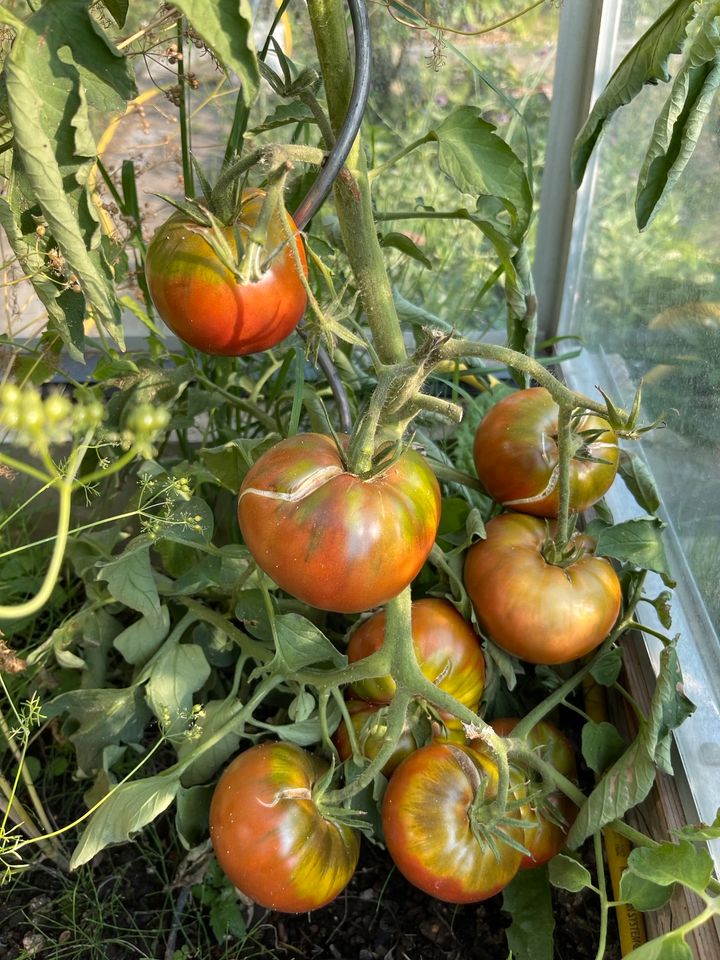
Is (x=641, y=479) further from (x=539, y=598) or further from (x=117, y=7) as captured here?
(x=117, y=7)

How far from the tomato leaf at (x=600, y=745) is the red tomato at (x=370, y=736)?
17 centimetres

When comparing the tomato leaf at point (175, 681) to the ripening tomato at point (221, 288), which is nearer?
the ripening tomato at point (221, 288)

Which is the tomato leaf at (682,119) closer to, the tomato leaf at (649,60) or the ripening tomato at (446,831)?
the tomato leaf at (649,60)

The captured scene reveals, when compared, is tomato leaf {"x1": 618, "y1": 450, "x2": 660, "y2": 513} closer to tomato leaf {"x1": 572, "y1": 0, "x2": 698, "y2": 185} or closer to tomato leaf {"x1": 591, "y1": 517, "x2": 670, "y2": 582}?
tomato leaf {"x1": 591, "y1": 517, "x2": 670, "y2": 582}

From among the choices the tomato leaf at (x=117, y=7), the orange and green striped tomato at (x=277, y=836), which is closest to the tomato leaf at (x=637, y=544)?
the orange and green striped tomato at (x=277, y=836)

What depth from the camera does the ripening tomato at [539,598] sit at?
0.73m

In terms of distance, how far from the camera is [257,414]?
0.94m

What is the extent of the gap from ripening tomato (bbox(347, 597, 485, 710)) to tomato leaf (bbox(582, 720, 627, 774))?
12 cm

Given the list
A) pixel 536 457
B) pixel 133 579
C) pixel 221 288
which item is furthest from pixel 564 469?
pixel 133 579

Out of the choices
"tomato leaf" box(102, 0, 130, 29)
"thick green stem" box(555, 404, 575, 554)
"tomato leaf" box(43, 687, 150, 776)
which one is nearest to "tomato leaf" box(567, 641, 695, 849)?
"thick green stem" box(555, 404, 575, 554)

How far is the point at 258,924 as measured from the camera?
2.70ft

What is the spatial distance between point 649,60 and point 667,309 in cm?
45

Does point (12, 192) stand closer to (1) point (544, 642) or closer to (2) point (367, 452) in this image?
(2) point (367, 452)

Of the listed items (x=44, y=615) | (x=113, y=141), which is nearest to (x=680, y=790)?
(x=44, y=615)
